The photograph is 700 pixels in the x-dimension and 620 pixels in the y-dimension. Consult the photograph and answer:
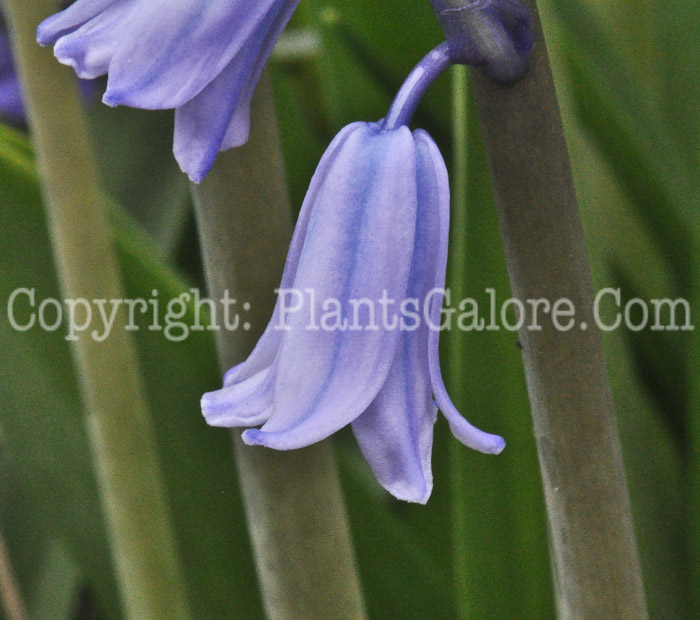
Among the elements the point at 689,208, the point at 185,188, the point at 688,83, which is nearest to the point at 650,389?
the point at 689,208

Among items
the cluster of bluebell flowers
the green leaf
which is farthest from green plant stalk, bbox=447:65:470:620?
the cluster of bluebell flowers

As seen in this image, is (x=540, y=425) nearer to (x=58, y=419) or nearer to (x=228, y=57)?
(x=228, y=57)

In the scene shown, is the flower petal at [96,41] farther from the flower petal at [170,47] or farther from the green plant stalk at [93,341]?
the green plant stalk at [93,341]

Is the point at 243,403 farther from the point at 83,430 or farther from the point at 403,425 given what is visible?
the point at 83,430

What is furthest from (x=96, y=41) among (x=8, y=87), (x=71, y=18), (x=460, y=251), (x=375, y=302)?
(x=8, y=87)

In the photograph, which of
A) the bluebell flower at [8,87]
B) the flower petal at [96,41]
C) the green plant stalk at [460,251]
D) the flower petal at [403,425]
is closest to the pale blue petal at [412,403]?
the flower petal at [403,425]

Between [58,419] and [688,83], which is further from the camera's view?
[688,83]
